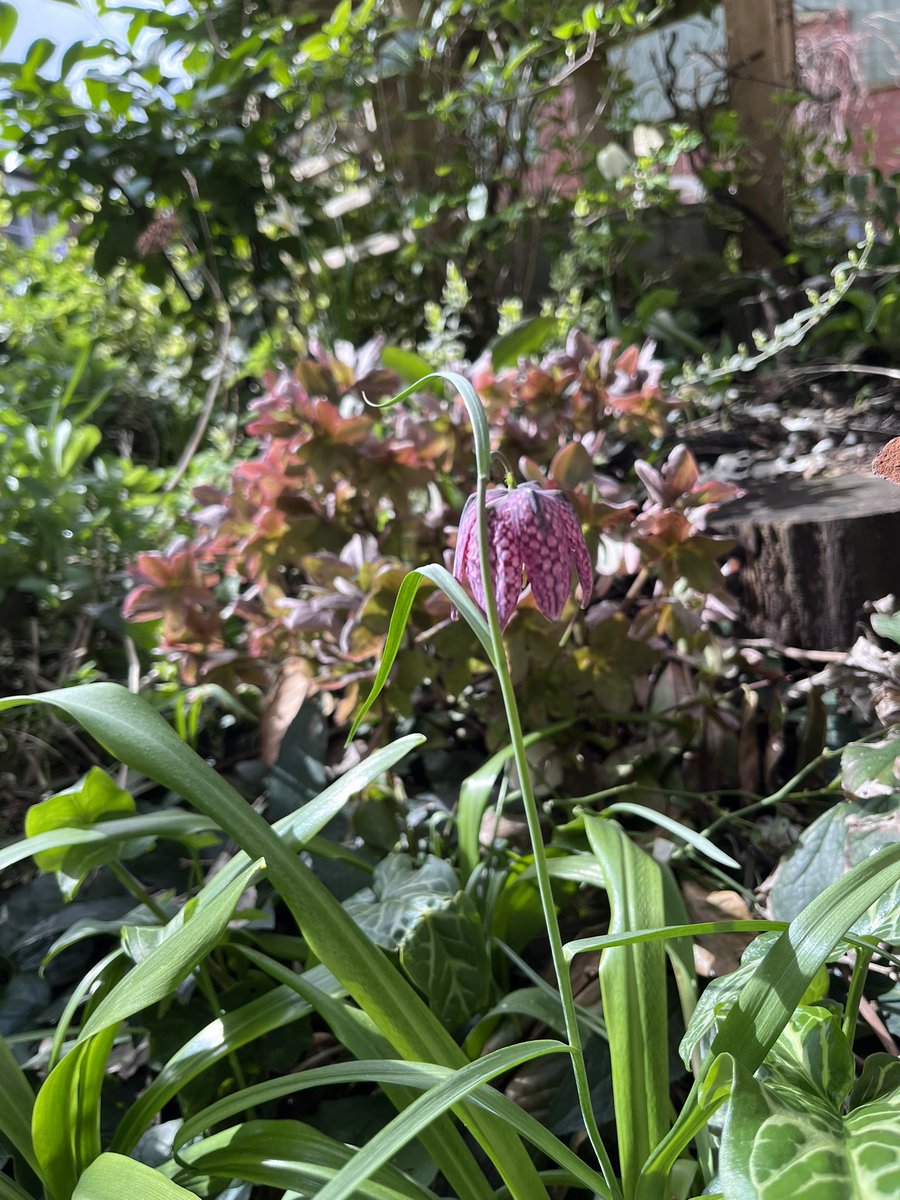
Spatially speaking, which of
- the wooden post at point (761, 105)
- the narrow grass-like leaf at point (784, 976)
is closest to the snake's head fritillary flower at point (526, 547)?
the narrow grass-like leaf at point (784, 976)

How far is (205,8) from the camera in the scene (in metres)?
2.32

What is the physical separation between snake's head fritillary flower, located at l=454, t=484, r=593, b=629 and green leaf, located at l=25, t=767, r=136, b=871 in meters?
0.48

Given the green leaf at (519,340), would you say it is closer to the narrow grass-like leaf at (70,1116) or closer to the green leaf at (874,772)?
the green leaf at (874,772)

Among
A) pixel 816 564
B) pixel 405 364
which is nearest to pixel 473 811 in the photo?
pixel 816 564

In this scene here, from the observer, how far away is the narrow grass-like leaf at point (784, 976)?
1.71ft

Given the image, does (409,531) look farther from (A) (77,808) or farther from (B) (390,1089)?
(B) (390,1089)

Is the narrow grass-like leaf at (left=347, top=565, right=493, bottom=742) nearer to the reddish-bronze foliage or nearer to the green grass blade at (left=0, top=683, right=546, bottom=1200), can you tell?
the green grass blade at (left=0, top=683, right=546, bottom=1200)

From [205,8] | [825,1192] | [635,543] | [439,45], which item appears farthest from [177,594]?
[205,8]

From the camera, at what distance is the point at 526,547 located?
65 centimetres

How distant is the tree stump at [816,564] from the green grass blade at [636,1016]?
2.32 ft

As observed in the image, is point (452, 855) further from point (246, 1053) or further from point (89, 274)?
point (89, 274)

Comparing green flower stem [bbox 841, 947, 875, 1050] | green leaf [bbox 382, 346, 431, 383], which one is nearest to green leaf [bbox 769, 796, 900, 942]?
green flower stem [bbox 841, 947, 875, 1050]

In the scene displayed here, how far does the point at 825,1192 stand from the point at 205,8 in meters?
2.72

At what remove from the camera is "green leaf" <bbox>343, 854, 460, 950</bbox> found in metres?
0.84
